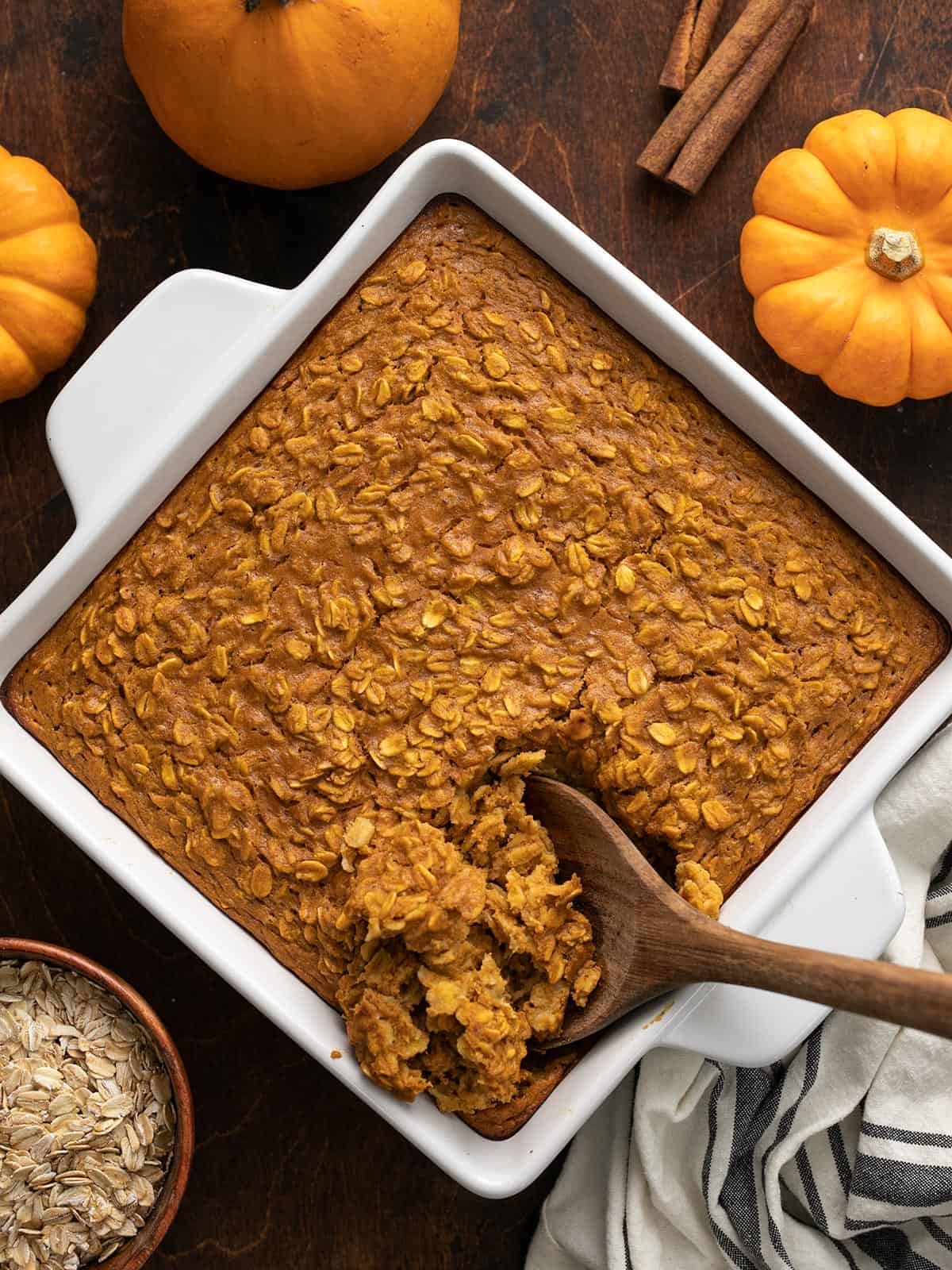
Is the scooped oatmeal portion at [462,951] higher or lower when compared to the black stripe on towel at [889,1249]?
higher

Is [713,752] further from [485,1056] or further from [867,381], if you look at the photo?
[867,381]

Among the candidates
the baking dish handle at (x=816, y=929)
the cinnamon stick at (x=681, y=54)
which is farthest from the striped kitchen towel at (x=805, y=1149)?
the cinnamon stick at (x=681, y=54)

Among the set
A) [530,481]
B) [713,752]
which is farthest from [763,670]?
[530,481]

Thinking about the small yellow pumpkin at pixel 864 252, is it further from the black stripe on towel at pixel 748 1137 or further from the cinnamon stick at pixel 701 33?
the black stripe on towel at pixel 748 1137

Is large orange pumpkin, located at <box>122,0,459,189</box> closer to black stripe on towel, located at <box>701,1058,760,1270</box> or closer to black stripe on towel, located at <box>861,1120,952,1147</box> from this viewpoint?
black stripe on towel, located at <box>701,1058,760,1270</box>

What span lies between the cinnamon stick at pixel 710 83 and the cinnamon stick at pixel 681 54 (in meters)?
0.03

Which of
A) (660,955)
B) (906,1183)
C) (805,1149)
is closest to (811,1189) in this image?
(805,1149)

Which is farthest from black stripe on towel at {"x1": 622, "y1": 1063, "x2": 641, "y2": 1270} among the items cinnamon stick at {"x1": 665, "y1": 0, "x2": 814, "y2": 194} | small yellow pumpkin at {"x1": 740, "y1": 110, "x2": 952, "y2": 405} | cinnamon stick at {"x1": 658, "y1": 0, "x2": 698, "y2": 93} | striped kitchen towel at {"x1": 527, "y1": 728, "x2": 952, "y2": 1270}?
cinnamon stick at {"x1": 658, "y1": 0, "x2": 698, "y2": 93}

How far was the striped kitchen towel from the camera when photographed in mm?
2352

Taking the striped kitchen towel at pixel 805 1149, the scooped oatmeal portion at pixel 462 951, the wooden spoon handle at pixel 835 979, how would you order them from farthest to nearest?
the striped kitchen towel at pixel 805 1149
the scooped oatmeal portion at pixel 462 951
the wooden spoon handle at pixel 835 979

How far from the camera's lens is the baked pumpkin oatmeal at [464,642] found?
205cm

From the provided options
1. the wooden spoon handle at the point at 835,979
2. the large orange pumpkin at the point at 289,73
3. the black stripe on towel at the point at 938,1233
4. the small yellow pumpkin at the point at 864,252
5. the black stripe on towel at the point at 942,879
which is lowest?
the black stripe on towel at the point at 938,1233

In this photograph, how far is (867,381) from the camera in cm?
235

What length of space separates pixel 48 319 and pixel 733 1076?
1.95m
